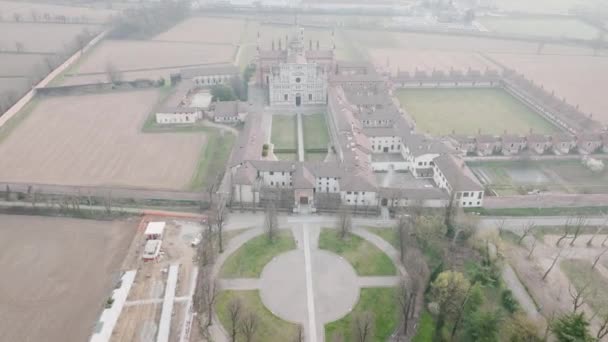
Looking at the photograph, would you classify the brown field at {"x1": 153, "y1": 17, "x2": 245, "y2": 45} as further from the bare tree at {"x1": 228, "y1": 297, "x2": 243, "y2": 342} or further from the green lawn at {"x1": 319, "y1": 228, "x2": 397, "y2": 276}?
the bare tree at {"x1": 228, "y1": 297, "x2": 243, "y2": 342}

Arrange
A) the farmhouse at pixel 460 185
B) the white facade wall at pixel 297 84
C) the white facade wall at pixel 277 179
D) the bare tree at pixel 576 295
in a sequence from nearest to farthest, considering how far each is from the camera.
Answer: the bare tree at pixel 576 295 < the farmhouse at pixel 460 185 < the white facade wall at pixel 277 179 < the white facade wall at pixel 297 84

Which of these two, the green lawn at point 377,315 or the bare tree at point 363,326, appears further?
the green lawn at point 377,315

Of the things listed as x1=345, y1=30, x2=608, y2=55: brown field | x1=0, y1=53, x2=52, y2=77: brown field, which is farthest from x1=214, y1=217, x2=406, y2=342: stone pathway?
x1=345, y1=30, x2=608, y2=55: brown field

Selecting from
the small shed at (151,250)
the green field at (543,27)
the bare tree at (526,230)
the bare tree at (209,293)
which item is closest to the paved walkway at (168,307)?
the small shed at (151,250)

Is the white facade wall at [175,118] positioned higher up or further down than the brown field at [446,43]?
further down

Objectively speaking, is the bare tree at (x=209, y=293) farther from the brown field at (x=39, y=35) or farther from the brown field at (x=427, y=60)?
the brown field at (x=39, y=35)

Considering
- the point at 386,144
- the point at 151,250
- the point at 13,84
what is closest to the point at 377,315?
the point at 151,250

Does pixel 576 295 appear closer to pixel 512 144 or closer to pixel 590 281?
pixel 590 281
